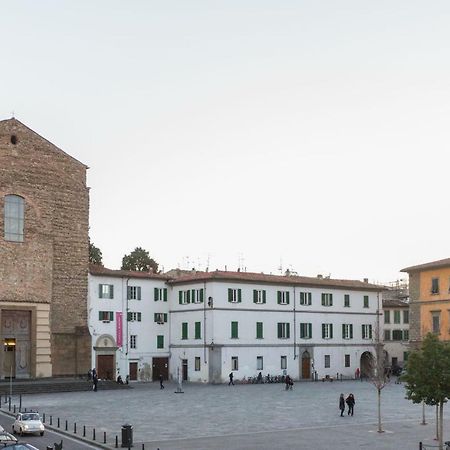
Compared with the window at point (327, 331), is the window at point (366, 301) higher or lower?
higher

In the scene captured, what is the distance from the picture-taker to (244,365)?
3009 inches

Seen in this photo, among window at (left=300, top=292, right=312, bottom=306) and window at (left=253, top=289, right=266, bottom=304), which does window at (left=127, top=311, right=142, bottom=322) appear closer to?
window at (left=253, top=289, right=266, bottom=304)

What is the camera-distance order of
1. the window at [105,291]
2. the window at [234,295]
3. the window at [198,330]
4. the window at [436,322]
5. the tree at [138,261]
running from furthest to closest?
the tree at [138,261]
the window at [234,295]
the window at [198,330]
the window at [436,322]
the window at [105,291]

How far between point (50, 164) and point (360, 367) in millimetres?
40491

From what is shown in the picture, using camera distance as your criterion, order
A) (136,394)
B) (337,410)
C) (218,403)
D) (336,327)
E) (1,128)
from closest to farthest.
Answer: (337,410) → (218,403) → (136,394) → (1,128) → (336,327)

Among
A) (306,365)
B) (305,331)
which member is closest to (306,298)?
(305,331)

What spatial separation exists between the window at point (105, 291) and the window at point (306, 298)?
20.3 metres

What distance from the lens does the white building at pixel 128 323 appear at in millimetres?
73188

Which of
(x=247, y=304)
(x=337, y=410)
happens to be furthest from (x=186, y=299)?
(x=337, y=410)

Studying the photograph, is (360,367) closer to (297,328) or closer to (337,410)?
(297,328)

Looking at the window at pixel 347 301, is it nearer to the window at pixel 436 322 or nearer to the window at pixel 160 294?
the window at pixel 436 322

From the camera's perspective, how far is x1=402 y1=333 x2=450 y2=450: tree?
31.0 m

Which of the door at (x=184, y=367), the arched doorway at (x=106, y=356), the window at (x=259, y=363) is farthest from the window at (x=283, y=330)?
the arched doorway at (x=106, y=356)

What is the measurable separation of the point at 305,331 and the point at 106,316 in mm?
21269
